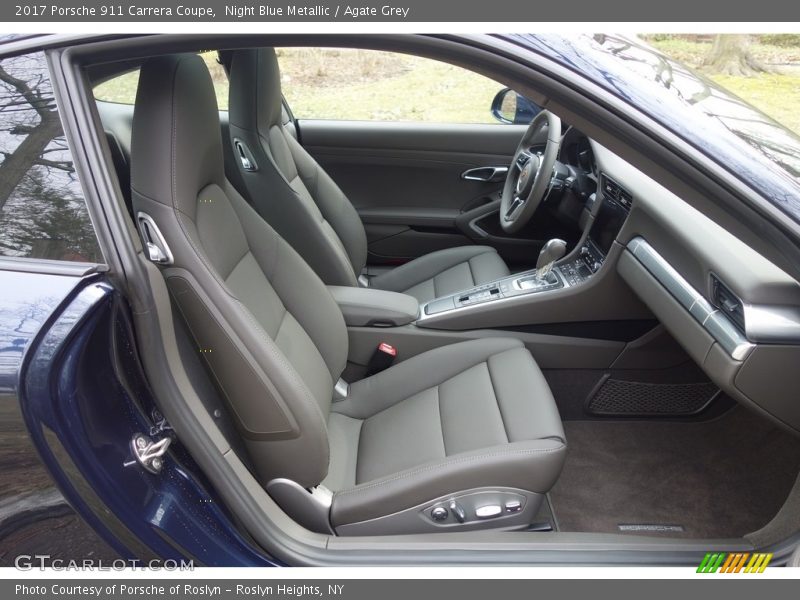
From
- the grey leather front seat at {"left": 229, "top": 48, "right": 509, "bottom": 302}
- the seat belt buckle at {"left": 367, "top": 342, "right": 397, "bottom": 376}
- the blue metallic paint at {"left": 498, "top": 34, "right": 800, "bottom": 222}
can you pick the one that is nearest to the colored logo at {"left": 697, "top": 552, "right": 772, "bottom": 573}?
the blue metallic paint at {"left": 498, "top": 34, "right": 800, "bottom": 222}

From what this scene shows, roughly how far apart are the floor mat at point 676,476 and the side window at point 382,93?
1.85 meters

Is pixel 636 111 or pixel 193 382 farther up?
pixel 636 111

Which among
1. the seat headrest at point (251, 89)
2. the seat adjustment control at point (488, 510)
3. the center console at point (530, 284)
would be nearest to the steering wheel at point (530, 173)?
the center console at point (530, 284)

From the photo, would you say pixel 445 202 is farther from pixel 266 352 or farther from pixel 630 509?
pixel 266 352

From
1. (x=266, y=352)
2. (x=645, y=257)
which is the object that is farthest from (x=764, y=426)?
(x=266, y=352)

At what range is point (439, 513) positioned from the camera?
1.41 meters

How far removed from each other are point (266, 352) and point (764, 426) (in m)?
1.75

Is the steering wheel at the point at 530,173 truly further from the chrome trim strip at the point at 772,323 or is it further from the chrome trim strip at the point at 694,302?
the chrome trim strip at the point at 772,323

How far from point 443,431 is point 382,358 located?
502 mm

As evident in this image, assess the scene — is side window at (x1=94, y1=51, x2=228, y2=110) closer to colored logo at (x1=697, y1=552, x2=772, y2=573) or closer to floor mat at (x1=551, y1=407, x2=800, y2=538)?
colored logo at (x1=697, y1=552, x2=772, y2=573)

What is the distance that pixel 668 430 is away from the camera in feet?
7.26

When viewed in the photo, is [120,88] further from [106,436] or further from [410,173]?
[410,173]

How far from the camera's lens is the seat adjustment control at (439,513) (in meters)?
1.41

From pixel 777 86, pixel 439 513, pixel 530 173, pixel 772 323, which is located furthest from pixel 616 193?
pixel 777 86
